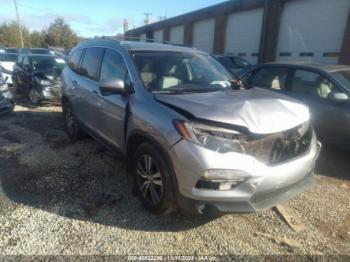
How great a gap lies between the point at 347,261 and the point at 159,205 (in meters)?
1.80

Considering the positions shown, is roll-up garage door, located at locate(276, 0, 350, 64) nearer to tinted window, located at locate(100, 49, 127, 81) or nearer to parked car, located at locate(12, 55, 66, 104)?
parked car, located at locate(12, 55, 66, 104)

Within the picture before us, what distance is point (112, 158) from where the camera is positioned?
16.0ft

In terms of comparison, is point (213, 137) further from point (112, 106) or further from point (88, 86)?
point (88, 86)

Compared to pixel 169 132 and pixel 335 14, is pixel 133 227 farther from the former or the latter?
pixel 335 14

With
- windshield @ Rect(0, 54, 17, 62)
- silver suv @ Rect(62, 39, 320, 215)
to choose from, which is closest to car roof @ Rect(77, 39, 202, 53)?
silver suv @ Rect(62, 39, 320, 215)

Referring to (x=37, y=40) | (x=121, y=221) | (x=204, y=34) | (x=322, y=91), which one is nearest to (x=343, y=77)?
(x=322, y=91)

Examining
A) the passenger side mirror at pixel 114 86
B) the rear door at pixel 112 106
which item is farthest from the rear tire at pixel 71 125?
the passenger side mirror at pixel 114 86

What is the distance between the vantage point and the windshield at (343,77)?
4785 mm

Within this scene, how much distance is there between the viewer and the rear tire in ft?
17.8

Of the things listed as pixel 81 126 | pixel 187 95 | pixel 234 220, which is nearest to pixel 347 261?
pixel 234 220

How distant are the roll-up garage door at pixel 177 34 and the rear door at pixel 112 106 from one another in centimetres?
2061

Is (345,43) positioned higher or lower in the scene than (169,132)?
higher

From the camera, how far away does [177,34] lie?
81.6 ft

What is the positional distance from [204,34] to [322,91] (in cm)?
1723
